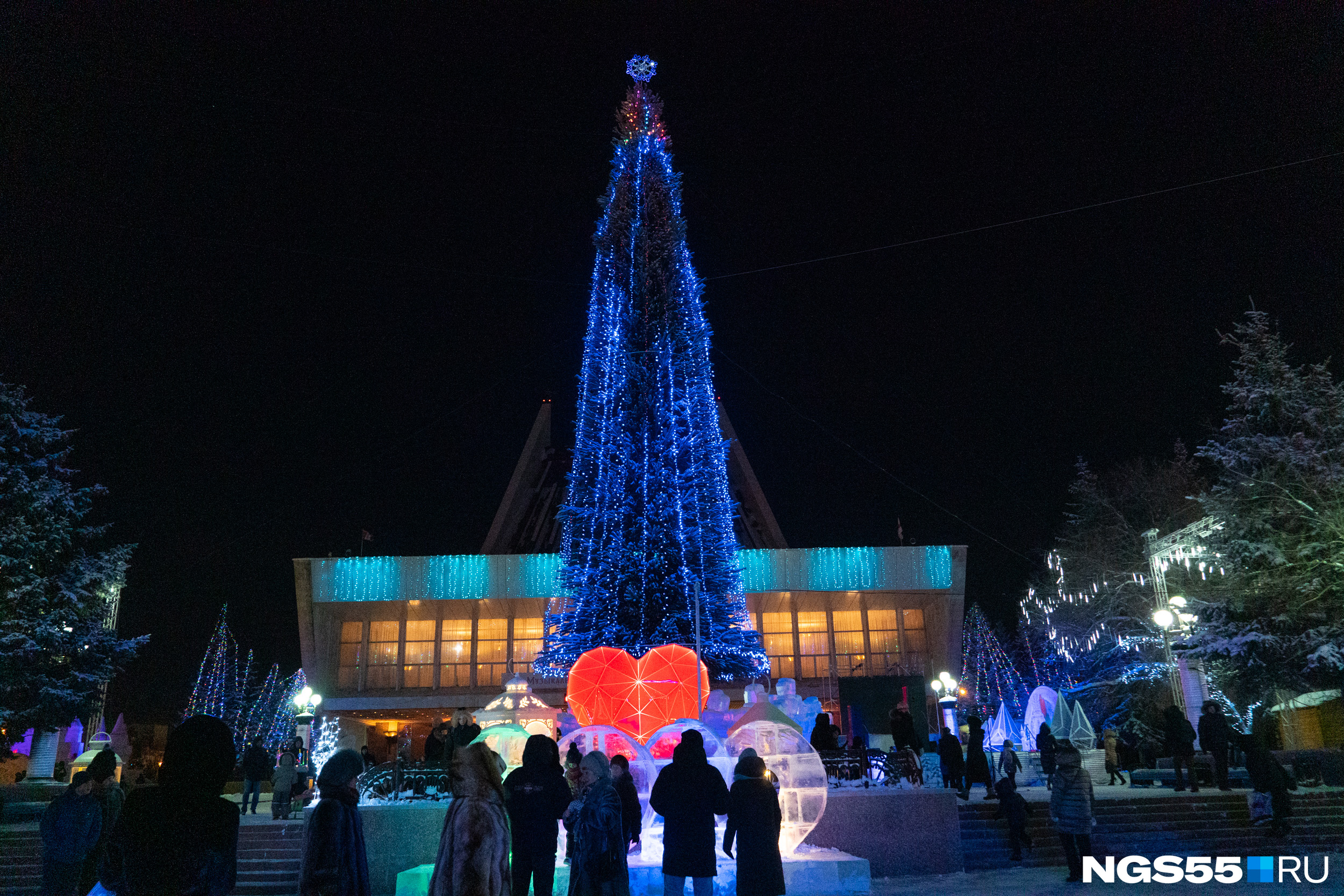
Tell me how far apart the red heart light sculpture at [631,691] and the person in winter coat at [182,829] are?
10441 millimetres

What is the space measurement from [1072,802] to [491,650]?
92.4ft

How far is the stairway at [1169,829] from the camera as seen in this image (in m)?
12.7

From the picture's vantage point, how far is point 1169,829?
1349 cm

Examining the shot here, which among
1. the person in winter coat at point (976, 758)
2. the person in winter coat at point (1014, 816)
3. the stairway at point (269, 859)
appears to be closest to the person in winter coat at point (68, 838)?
the stairway at point (269, 859)

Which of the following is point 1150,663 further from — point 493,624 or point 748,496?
point 493,624

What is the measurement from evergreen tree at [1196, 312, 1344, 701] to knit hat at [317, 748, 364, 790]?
827 inches

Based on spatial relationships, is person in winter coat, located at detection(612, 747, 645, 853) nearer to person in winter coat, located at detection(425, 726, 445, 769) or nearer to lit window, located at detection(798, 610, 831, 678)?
person in winter coat, located at detection(425, 726, 445, 769)

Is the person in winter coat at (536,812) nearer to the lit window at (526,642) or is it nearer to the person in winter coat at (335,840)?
the person in winter coat at (335,840)

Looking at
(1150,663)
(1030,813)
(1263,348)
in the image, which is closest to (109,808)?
(1030,813)

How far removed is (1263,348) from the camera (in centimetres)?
2233

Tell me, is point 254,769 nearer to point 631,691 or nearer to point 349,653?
point 631,691

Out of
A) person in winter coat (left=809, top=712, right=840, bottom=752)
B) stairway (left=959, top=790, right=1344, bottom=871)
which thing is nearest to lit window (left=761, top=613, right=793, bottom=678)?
person in winter coat (left=809, top=712, right=840, bottom=752)

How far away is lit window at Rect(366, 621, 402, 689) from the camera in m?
34.6

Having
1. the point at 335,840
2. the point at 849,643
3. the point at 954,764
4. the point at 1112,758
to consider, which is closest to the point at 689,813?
the point at 335,840
